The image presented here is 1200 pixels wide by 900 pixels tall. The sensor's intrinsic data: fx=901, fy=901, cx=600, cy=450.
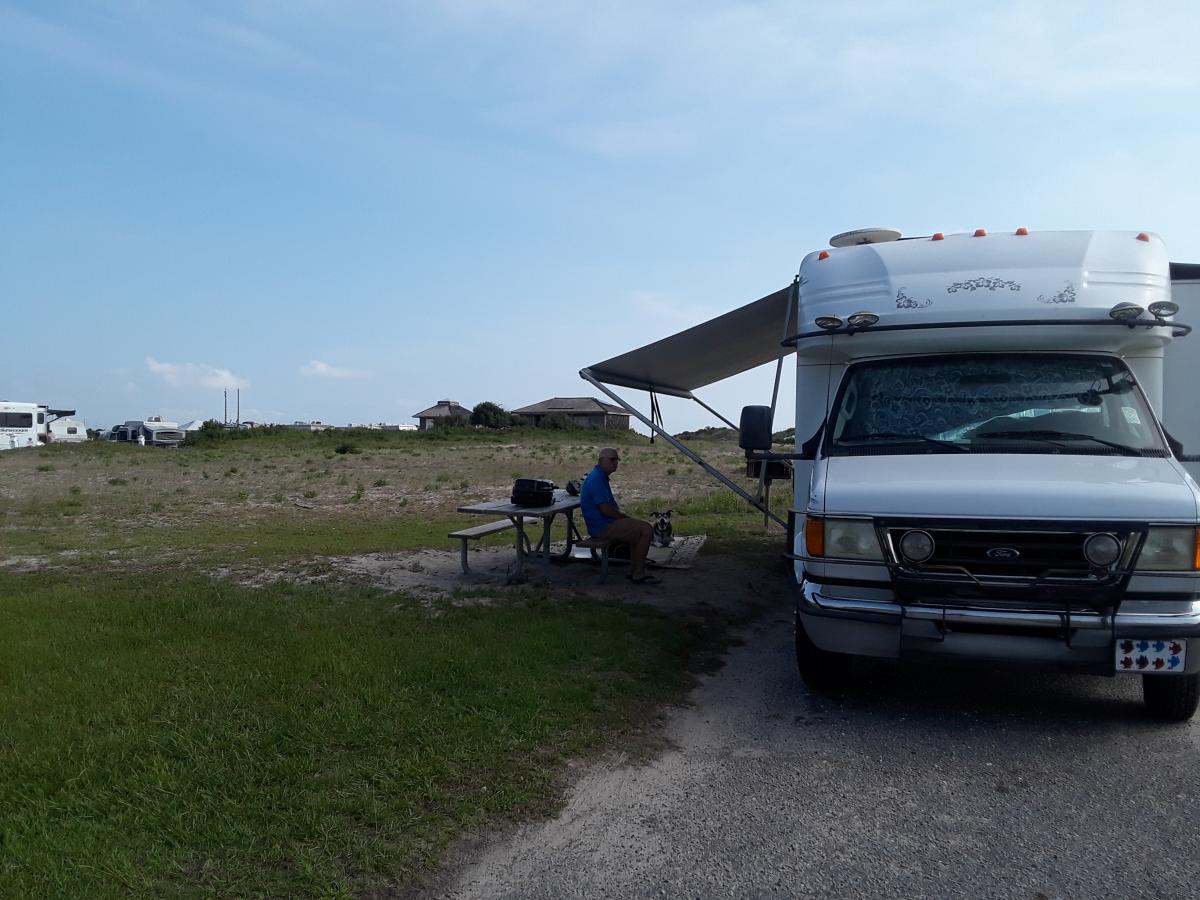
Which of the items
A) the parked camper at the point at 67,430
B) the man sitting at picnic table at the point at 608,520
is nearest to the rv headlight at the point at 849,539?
the man sitting at picnic table at the point at 608,520

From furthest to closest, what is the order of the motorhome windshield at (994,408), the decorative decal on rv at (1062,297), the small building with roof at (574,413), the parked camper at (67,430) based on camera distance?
the small building with roof at (574,413)
the parked camper at (67,430)
the decorative decal on rv at (1062,297)
the motorhome windshield at (994,408)

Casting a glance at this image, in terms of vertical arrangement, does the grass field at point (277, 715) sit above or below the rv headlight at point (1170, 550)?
below

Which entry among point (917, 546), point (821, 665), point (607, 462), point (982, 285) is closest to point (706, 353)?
point (607, 462)

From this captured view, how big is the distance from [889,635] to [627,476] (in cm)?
2048

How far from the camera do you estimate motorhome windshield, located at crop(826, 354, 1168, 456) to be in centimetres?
515

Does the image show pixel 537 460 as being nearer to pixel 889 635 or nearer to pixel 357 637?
pixel 357 637

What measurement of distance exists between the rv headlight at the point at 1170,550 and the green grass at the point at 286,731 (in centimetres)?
272

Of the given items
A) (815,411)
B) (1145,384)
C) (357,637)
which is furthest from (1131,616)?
(357,637)

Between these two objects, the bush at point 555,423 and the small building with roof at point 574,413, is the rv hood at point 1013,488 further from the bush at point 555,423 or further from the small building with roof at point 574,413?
the small building with roof at point 574,413

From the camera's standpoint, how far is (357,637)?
21.1 feet

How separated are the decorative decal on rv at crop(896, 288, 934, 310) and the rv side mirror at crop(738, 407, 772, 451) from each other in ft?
A: 3.62

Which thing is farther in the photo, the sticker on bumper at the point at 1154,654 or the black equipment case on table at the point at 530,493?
the black equipment case on table at the point at 530,493

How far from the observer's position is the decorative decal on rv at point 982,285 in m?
5.61

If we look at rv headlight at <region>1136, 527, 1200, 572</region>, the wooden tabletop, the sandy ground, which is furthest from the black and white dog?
rv headlight at <region>1136, 527, 1200, 572</region>
